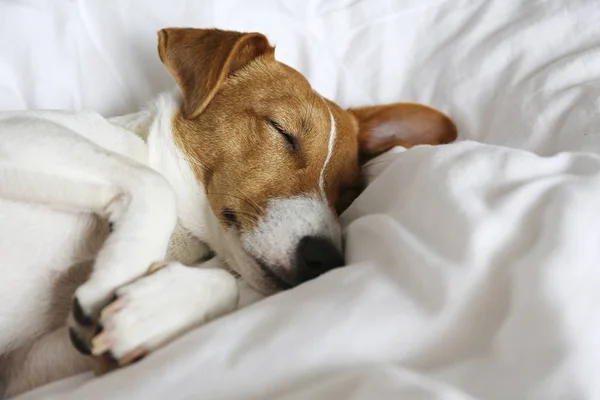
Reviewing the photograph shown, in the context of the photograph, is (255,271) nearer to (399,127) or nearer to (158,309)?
(158,309)

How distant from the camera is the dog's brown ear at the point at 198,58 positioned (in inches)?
64.7

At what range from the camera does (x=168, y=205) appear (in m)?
1.31

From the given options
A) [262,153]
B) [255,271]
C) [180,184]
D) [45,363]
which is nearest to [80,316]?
[45,363]

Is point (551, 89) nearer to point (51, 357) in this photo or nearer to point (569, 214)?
point (569, 214)

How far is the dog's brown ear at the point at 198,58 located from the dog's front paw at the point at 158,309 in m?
0.64

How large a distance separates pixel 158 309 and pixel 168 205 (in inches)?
11.7

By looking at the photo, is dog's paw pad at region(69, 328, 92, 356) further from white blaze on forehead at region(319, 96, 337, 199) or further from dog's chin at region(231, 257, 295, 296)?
white blaze on forehead at region(319, 96, 337, 199)

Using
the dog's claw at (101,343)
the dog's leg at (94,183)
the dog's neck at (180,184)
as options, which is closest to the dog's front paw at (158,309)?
the dog's claw at (101,343)

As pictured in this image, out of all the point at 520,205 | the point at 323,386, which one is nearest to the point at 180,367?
the point at 323,386

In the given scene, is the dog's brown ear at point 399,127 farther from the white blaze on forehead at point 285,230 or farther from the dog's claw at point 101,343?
the dog's claw at point 101,343

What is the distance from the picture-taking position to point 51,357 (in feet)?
4.31

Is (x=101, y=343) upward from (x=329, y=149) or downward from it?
downward

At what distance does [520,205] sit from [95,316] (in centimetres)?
88

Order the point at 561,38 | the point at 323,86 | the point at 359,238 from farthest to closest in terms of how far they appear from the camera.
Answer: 1. the point at 323,86
2. the point at 561,38
3. the point at 359,238
